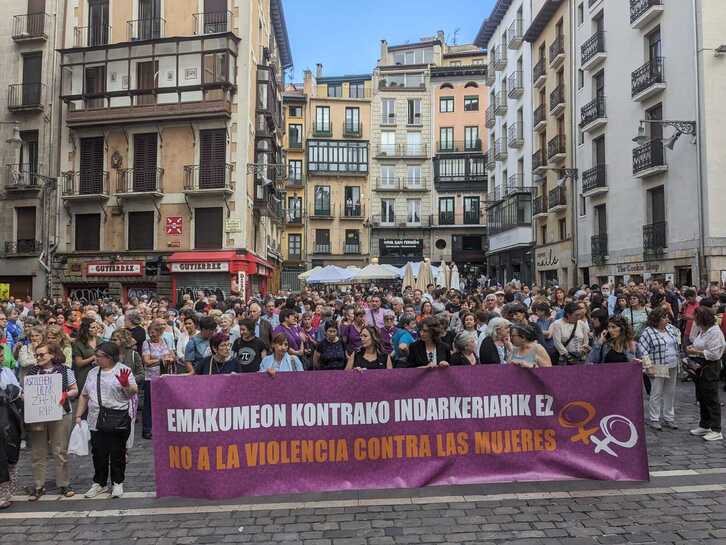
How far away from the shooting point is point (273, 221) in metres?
41.5

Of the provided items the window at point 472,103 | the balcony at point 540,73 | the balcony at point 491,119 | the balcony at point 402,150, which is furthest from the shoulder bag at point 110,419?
the window at point 472,103

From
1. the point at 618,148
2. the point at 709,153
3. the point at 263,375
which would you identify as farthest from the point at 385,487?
the point at 618,148

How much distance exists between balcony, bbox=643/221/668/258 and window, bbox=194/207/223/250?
18137 millimetres

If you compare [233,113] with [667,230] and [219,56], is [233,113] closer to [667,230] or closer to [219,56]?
[219,56]

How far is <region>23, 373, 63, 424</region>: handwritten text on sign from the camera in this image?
6.03 m

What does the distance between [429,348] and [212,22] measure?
84.5 feet

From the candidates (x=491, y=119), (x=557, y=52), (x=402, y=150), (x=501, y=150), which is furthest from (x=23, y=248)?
(x=402, y=150)

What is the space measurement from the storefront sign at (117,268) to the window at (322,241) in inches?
1086

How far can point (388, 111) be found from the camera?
5600 centimetres

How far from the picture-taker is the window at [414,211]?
5562cm

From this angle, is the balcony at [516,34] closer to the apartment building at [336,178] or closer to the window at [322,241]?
the apartment building at [336,178]

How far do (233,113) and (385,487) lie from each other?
2441cm

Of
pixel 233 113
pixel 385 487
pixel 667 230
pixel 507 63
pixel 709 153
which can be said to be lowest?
pixel 385 487

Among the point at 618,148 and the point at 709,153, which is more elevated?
the point at 618,148
